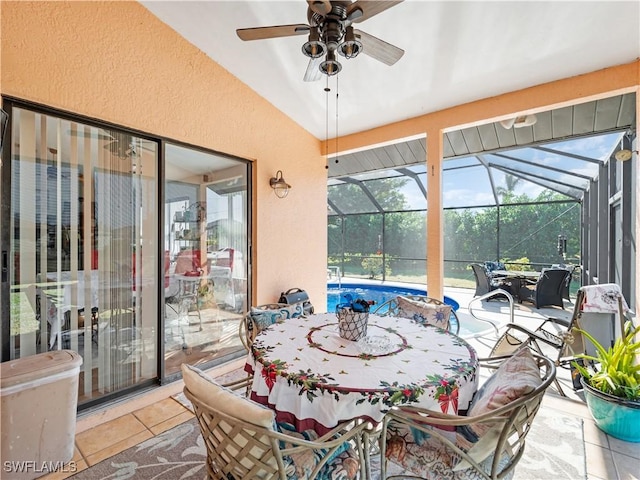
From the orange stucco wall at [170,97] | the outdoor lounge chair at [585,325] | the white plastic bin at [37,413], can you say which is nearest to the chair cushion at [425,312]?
the outdoor lounge chair at [585,325]

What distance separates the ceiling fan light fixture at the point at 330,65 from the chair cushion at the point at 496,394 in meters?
1.99

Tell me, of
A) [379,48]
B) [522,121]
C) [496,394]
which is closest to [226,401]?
[496,394]

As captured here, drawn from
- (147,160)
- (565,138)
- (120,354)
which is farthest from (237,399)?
(565,138)

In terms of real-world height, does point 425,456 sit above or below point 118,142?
below

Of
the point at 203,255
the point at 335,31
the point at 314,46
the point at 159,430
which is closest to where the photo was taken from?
the point at 335,31

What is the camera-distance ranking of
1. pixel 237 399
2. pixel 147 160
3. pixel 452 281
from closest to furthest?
pixel 237 399
pixel 147 160
pixel 452 281

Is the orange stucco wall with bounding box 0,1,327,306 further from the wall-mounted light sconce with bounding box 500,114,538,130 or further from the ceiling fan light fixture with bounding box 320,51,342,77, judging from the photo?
the wall-mounted light sconce with bounding box 500,114,538,130

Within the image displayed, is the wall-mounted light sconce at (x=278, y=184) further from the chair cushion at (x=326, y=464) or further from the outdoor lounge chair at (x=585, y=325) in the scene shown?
the chair cushion at (x=326, y=464)

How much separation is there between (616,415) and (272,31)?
336cm

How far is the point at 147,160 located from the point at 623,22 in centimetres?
394

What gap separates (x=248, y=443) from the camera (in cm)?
108

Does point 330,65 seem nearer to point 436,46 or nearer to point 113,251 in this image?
point 436,46

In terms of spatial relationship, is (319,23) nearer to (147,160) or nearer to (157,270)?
(147,160)

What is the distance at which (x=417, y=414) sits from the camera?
129cm
